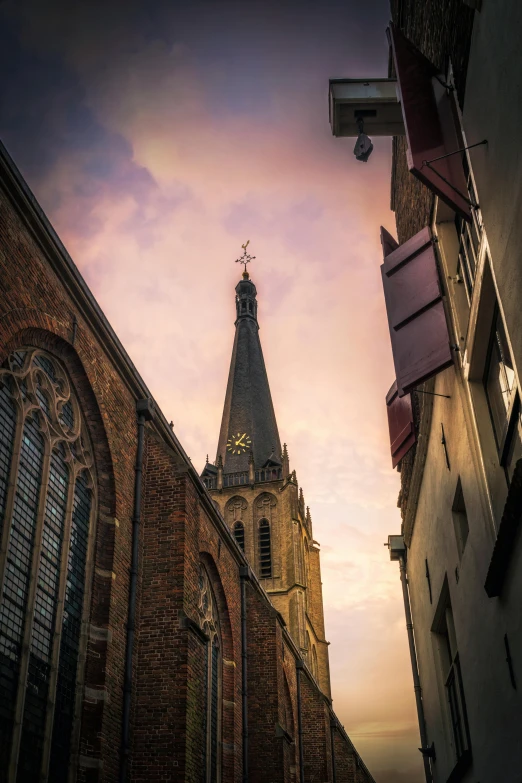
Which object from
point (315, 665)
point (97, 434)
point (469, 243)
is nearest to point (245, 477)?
point (315, 665)

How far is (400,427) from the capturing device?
13914mm

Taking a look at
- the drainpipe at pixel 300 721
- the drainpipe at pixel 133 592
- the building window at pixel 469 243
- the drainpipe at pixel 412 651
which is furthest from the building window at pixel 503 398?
the drainpipe at pixel 300 721

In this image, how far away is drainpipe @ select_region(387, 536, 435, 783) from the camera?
1547cm

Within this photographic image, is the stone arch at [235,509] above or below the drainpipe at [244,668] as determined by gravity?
above

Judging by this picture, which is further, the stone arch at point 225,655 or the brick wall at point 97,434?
the stone arch at point 225,655

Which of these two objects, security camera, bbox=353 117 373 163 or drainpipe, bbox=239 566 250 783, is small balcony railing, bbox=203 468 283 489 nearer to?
drainpipe, bbox=239 566 250 783

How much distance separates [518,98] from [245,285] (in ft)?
191

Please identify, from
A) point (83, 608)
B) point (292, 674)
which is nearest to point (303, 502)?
point (292, 674)

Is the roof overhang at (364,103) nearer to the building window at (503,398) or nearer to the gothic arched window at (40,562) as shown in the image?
the building window at (503,398)

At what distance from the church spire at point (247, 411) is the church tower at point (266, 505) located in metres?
0.07

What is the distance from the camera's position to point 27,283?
1101 cm

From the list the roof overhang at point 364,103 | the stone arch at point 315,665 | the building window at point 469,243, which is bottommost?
the building window at point 469,243

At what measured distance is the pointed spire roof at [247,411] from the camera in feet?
171

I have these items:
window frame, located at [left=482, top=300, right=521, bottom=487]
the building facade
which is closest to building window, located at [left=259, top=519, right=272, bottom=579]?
the building facade
